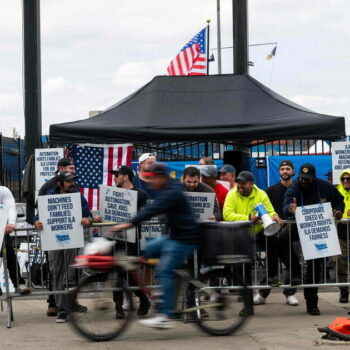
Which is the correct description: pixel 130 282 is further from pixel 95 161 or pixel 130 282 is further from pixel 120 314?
pixel 95 161

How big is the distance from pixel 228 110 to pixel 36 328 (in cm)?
653

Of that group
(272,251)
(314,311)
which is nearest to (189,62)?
(272,251)

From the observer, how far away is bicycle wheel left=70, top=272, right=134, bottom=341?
8.32 m

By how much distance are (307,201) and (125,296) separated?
3145mm

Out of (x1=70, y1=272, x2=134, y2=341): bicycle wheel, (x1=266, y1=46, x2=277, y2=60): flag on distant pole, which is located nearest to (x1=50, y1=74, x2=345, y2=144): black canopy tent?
(x1=70, y1=272, x2=134, y2=341): bicycle wheel

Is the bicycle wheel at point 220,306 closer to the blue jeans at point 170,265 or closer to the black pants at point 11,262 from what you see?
the blue jeans at point 170,265

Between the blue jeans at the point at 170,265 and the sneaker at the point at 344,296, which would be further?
the sneaker at the point at 344,296

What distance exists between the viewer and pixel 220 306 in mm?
8359

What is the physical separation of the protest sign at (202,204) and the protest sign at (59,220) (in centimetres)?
138

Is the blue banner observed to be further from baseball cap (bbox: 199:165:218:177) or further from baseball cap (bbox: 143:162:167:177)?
baseball cap (bbox: 143:162:167:177)

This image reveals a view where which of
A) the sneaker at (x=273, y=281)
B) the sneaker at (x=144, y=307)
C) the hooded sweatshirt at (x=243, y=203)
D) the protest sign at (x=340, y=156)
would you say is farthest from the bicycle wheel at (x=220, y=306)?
the protest sign at (x=340, y=156)

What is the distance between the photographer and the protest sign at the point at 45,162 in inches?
548

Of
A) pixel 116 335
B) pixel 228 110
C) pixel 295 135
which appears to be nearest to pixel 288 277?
pixel 116 335

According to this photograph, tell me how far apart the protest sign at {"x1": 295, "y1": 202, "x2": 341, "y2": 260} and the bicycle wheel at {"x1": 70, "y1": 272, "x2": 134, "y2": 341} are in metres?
2.68
